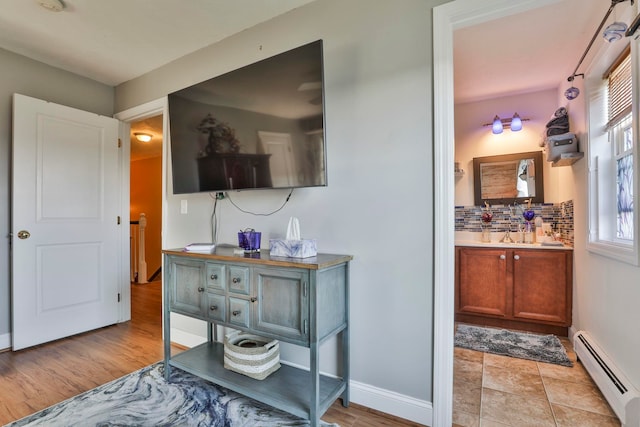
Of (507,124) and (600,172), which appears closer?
(600,172)

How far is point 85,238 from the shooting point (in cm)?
285

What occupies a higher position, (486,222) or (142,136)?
(142,136)

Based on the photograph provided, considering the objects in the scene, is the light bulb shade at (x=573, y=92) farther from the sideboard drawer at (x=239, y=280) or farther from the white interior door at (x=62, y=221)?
the white interior door at (x=62, y=221)

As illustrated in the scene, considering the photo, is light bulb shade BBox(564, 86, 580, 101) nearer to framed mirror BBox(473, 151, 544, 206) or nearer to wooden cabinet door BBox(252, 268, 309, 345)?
framed mirror BBox(473, 151, 544, 206)

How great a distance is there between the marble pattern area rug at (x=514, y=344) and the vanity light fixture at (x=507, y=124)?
1967 millimetres

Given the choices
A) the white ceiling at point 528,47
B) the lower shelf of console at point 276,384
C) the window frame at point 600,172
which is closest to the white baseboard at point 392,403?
the lower shelf of console at point 276,384

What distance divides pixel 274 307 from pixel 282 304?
0.05 m

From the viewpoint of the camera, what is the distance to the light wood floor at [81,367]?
169 centimetres

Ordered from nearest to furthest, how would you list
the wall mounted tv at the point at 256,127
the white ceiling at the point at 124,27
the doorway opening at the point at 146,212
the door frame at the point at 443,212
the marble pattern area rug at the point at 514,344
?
the door frame at the point at 443,212 < the wall mounted tv at the point at 256,127 < the white ceiling at the point at 124,27 < the marble pattern area rug at the point at 514,344 < the doorway opening at the point at 146,212

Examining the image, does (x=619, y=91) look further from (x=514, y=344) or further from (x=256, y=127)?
(x=256, y=127)

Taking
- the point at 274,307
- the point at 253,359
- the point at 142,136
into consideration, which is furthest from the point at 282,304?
the point at 142,136

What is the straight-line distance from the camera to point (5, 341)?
246 centimetres

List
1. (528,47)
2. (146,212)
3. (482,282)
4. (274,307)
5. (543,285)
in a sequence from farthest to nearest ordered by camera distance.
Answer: (146,212)
(482,282)
(543,285)
(528,47)
(274,307)

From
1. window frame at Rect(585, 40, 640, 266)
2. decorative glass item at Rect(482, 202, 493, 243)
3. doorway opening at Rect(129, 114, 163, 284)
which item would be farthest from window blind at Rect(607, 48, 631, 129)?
doorway opening at Rect(129, 114, 163, 284)
